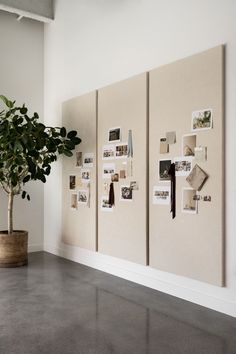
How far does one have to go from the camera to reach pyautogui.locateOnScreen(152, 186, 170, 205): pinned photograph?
12.0 feet

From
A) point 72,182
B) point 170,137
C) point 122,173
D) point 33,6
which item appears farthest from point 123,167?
point 33,6

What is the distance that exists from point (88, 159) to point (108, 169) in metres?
Result: 0.48

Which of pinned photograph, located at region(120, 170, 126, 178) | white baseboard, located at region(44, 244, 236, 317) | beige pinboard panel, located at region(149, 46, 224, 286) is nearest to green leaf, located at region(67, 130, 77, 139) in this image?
pinned photograph, located at region(120, 170, 126, 178)

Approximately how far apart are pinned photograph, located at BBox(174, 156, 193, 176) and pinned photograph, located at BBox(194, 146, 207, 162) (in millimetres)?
79

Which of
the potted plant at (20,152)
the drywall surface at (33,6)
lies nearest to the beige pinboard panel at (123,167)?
the potted plant at (20,152)

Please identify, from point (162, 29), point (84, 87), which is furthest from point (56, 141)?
point (162, 29)

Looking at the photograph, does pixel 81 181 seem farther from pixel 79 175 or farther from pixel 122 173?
pixel 122 173

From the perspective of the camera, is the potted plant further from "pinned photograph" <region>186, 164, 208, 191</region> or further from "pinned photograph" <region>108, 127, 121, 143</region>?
"pinned photograph" <region>186, 164, 208, 191</region>

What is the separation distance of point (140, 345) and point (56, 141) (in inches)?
118

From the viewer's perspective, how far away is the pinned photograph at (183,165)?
3420mm

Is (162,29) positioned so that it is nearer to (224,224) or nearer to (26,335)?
(224,224)

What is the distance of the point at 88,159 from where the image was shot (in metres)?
4.82

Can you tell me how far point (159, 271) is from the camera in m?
3.77

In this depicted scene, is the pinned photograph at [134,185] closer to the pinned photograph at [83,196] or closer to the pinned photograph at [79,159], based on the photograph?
the pinned photograph at [83,196]
